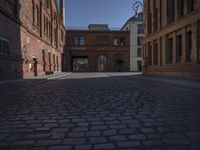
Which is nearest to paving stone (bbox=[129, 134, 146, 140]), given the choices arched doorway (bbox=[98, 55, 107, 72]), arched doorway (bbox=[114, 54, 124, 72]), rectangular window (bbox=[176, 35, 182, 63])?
rectangular window (bbox=[176, 35, 182, 63])

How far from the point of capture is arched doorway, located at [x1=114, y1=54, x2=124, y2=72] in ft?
199

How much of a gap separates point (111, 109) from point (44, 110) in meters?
1.83

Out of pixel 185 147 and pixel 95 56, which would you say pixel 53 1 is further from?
pixel 185 147

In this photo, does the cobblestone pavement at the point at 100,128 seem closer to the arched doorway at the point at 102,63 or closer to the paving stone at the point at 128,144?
the paving stone at the point at 128,144

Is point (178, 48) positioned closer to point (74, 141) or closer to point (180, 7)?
point (180, 7)

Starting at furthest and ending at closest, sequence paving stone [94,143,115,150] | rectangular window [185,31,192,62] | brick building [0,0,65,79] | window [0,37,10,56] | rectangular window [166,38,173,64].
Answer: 1. rectangular window [166,38,173,64]
2. rectangular window [185,31,192,62]
3. brick building [0,0,65,79]
4. window [0,37,10,56]
5. paving stone [94,143,115,150]

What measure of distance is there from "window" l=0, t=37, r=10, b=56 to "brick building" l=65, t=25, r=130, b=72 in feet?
134

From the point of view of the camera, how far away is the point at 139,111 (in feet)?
21.9

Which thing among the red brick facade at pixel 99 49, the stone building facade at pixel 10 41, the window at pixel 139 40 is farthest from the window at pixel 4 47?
the window at pixel 139 40

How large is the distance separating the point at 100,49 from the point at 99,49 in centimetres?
24

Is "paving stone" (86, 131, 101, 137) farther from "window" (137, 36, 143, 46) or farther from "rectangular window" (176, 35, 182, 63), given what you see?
"window" (137, 36, 143, 46)

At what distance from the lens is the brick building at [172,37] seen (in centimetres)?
1945

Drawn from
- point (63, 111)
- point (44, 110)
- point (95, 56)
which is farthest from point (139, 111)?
point (95, 56)

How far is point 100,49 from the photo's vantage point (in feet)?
196
